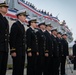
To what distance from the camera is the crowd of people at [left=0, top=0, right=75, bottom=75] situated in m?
5.05

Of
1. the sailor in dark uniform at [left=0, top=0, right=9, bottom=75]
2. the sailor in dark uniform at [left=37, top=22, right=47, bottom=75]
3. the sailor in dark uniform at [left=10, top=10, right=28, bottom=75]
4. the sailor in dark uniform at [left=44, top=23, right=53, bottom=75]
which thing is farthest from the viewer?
the sailor in dark uniform at [left=44, top=23, right=53, bottom=75]

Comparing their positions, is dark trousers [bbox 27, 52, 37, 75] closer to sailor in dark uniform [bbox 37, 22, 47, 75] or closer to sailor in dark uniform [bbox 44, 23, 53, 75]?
sailor in dark uniform [bbox 37, 22, 47, 75]

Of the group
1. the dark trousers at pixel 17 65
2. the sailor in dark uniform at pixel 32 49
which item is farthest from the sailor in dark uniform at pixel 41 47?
the dark trousers at pixel 17 65

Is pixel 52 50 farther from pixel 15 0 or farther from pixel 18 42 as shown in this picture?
pixel 15 0

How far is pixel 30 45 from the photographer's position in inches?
238

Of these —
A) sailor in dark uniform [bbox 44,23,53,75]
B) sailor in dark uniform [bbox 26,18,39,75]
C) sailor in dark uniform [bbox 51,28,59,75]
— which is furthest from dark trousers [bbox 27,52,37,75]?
sailor in dark uniform [bbox 51,28,59,75]

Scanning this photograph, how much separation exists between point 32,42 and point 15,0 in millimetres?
9175

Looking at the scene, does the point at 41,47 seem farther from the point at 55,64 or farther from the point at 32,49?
the point at 55,64

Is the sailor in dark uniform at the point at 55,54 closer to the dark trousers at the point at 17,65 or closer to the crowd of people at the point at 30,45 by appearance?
Result: the crowd of people at the point at 30,45

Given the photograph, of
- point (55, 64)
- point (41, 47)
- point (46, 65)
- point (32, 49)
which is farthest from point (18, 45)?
point (55, 64)

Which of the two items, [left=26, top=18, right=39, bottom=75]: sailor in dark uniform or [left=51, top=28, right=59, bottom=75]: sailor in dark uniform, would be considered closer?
[left=26, top=18, right=39, bottom=75]: sailor in dark uniform

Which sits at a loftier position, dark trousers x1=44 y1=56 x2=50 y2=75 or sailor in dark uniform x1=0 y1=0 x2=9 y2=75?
sailor in dark uniform x1=0 y1=0 x2=9 y2=75

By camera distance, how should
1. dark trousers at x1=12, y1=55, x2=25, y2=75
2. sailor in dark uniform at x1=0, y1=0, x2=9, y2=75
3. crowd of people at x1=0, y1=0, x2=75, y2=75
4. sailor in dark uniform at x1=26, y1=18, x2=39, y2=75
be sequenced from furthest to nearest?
sailor in dark uniform at x1=26, y1=18, x2=39, y2=75
dark trousers at x1=12, y1=55, x2=25, y2=75
crowd of people at x1=0, y1=0, x2=75, y2=75
sailor in dark uniform at x1=0, y1=0, x2=9, y2=75

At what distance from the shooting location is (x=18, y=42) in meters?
5.51
